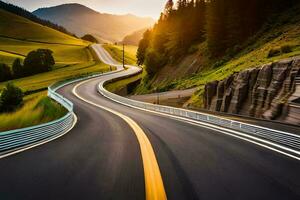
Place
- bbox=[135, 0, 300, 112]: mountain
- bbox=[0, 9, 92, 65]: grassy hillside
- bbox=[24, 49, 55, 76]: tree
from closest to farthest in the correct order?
bbox=[135, 0, 300, 112]: mountain < bbox=[24, 49, 55, 76]: tree < bbox=[0, 9, 92, 65]: grassy hillside

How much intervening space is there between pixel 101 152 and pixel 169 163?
2836 millimetres

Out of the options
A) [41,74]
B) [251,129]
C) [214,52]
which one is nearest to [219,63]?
[214,52]

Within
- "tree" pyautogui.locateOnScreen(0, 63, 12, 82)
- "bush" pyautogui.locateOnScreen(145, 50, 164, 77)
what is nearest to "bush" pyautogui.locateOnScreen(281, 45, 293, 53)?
"bush" pyautogui.locateOnScreen(145, 50, 164, 77)

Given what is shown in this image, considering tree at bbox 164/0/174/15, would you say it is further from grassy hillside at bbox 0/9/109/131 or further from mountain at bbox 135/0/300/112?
grassy hillside at bbox 0/9/109/131

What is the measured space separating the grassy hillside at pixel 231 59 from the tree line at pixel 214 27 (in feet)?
8.24

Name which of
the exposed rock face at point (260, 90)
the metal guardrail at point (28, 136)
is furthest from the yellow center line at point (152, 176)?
the exposed rock face at point (260, 90)

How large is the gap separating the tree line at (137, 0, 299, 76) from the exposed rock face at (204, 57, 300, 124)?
29.3m

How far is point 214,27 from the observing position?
2474 inches

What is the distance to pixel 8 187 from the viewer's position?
23.1 ft

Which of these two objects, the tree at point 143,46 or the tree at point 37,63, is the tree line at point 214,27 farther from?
the tree at point 37,63

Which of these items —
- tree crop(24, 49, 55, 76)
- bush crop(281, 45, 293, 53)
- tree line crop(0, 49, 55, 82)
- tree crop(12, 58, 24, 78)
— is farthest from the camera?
tree crop(24, 49, 55, 76)

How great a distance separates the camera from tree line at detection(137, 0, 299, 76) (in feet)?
199

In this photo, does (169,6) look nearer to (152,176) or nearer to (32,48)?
(32,48)

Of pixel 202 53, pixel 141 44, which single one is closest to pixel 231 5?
pixel 202 53
